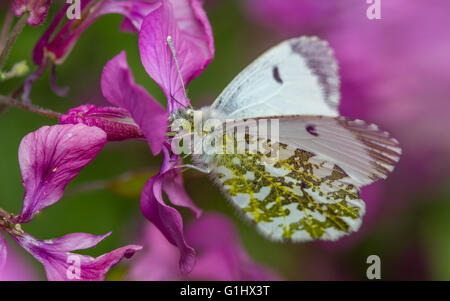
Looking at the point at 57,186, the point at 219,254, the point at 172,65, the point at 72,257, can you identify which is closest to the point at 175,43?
the point at 172,65

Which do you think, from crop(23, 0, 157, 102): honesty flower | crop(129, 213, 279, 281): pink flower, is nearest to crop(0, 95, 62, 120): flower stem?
crop(23, 0, 157, 102): honesty flower

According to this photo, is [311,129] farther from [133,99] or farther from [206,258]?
[206,258]

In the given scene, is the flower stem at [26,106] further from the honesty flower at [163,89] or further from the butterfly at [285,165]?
the butterfly at [285,165]

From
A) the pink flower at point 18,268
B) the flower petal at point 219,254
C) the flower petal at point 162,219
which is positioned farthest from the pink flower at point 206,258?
the flower petal at point 162,219

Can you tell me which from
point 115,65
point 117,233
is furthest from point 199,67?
point 117,233

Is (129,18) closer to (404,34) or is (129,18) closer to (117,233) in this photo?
(117,233)

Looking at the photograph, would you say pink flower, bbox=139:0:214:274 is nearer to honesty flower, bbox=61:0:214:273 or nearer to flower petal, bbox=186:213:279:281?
honesty flower, bbox=61:0:214:273
